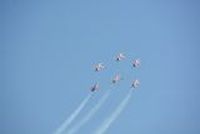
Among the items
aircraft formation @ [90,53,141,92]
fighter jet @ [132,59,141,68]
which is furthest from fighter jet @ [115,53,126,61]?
fighter jet @ [132,59,141,68]

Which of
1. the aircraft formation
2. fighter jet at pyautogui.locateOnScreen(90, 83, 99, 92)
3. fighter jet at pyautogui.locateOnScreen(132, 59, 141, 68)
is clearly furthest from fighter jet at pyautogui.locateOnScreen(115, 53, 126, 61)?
fighter jet at pyautogui.locateOnScreen(90, 83, 99, 92)

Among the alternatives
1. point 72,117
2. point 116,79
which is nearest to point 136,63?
point 116,79

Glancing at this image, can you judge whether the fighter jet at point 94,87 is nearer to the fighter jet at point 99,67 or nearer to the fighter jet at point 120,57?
the fighter jet at point 99,67

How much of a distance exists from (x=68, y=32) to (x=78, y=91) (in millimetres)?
1179

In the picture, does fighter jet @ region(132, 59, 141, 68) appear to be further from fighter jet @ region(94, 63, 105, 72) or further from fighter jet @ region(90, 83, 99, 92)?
fighter jet @ region(90, 83, 99, 92)

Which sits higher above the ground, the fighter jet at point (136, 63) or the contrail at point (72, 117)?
the fighter jet at point (136, 63)

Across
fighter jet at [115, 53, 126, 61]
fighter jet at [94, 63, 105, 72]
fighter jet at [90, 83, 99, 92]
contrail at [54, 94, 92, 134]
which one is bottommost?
contrail at [54, 94, 92, 134]

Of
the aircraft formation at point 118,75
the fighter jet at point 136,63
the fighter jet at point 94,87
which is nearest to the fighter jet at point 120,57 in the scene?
the aircraft formation at point 118,75

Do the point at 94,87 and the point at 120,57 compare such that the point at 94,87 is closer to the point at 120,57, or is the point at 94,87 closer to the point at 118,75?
the point at 118,75

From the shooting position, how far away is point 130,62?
6.92m

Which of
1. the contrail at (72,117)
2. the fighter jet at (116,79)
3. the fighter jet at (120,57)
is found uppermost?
the fighter jet at (120,57)

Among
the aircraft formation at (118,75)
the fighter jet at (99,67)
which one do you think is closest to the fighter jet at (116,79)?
the aircraft formation at (118,75)

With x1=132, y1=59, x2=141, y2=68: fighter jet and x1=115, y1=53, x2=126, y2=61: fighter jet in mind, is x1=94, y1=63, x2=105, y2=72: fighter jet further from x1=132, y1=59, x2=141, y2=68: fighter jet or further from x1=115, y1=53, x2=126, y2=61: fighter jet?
x1=132, y1=59, x2=141, y2=68: fighter jet

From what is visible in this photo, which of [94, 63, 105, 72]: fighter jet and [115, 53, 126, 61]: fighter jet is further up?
[115, 53, 126, 61]: fighter jet
